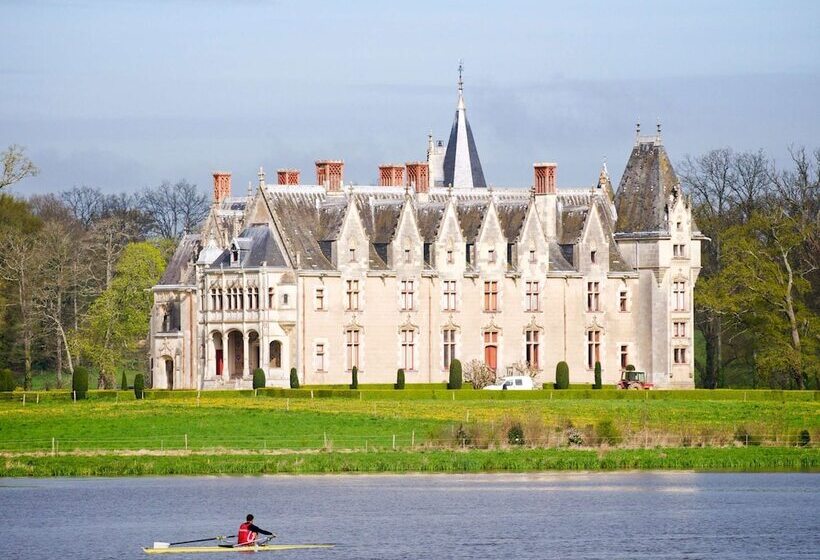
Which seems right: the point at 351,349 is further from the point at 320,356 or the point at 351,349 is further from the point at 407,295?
the point at 407,295

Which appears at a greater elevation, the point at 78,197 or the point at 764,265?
the point at 78,197

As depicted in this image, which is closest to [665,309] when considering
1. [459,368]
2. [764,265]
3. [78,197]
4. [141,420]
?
[764,265]

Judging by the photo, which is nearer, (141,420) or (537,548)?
(537,548)

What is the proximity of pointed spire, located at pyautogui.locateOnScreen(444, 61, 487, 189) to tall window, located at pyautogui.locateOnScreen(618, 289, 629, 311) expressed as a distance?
9.74m

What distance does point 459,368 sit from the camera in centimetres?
8731

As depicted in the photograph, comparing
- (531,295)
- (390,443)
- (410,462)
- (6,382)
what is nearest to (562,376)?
(531,295)

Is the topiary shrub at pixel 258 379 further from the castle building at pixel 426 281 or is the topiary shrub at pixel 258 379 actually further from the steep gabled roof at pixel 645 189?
the steep gabled roof at pixel 645 189

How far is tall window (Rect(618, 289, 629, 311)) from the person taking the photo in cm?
9562

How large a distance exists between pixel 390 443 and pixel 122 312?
37574 millimetres

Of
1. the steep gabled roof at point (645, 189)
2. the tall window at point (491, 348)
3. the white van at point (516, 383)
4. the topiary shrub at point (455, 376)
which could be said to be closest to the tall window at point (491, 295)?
the tall window at point (491, 348)

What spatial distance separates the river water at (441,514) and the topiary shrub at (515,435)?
8.34 ft

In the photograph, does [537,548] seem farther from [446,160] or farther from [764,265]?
[446,160]

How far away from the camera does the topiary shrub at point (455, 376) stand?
285 feet

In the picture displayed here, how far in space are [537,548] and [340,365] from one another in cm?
4291
